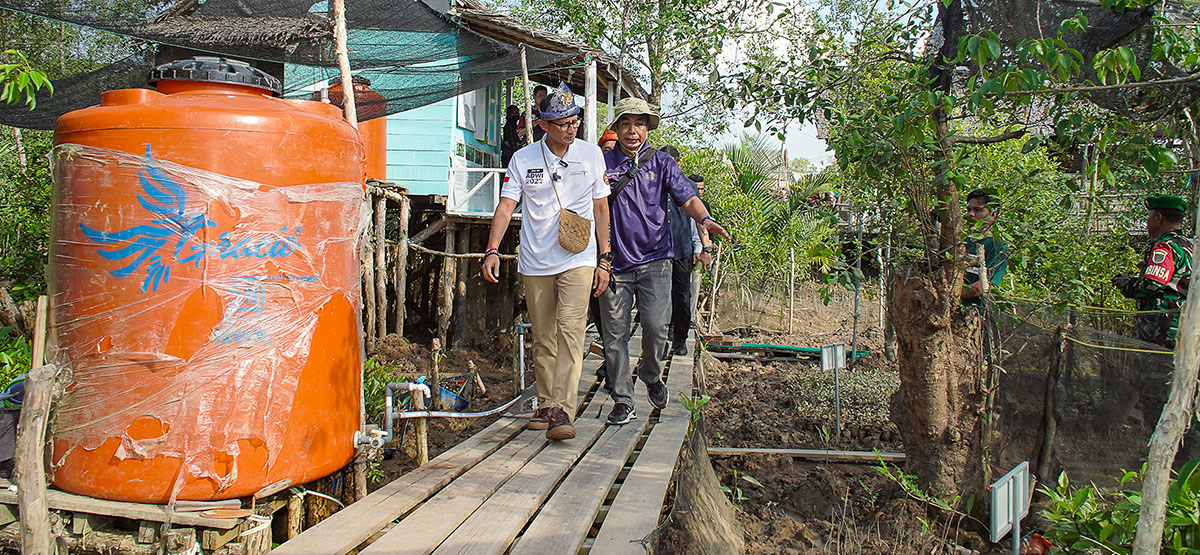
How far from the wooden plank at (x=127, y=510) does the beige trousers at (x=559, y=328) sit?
1.69 metres

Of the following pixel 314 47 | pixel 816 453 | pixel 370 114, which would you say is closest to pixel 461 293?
pixel 370 114

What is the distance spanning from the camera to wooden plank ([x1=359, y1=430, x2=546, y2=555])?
2.64m

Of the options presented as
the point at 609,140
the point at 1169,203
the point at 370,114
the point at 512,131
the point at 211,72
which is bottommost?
the point at 1169,203

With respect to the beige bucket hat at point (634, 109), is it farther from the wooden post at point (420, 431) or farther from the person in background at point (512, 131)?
the person in background at point (512, 131)

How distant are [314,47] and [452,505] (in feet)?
16.0

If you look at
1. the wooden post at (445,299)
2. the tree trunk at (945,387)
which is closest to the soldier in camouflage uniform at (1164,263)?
the tree trunk at (945,387)

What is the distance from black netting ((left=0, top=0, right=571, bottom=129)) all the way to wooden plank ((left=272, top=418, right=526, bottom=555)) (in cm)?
365

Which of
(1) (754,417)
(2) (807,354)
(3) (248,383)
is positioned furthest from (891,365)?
(3) (248,383)

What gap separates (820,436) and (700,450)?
2.95 m

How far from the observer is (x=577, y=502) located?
123 inches

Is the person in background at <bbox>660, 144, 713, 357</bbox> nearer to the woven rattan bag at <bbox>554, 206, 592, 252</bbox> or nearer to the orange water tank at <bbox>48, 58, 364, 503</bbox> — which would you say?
the woven rattan bag at <bbox>554, 206, 592, 252</bbox>

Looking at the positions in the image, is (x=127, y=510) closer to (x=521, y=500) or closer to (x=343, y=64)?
(x=521, y=500)

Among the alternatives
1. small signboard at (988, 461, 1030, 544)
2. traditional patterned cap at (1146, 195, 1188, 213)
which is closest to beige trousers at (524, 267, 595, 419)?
small signboard at (988, 461, 1030, 544)

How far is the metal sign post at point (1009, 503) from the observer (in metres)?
2.42
